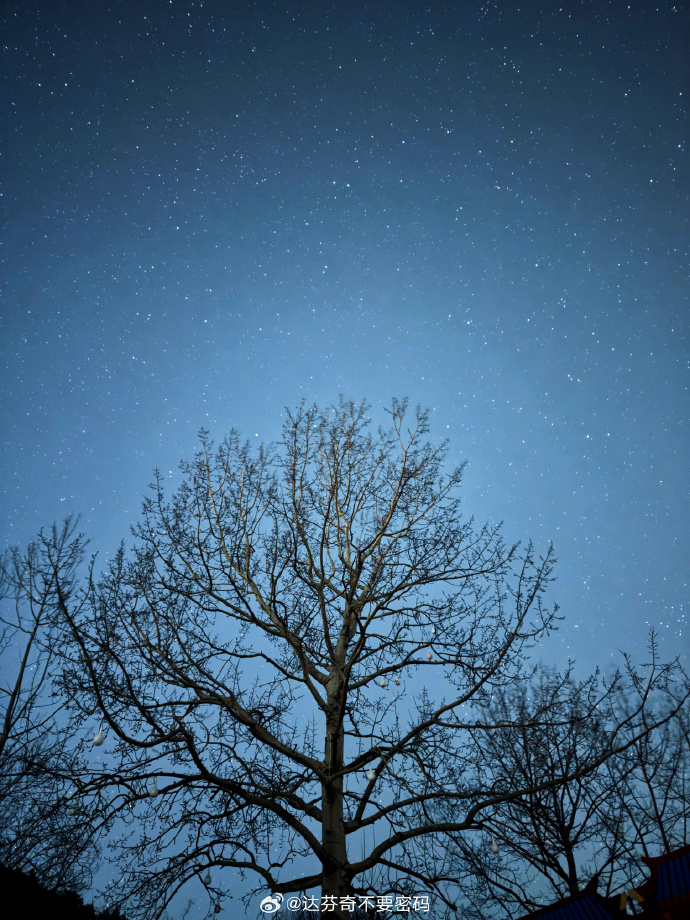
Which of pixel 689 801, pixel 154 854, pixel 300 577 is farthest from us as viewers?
pixel 689 801

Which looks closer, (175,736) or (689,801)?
(175,736)

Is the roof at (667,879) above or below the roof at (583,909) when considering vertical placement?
above

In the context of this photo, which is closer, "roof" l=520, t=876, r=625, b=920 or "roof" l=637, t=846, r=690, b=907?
"roof" l=637, t=846, r=690, b=907

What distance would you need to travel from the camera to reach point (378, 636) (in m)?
7.38

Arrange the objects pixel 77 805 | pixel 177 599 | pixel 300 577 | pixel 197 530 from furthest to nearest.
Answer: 1. pixel 300 577
2. pixel 197 530
3. pixel 177 599
4. pixel 77 805

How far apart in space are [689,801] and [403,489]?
7.92m

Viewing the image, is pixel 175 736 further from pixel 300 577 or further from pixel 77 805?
pixel 300 577

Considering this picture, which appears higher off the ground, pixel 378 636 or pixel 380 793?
pixel 378 636

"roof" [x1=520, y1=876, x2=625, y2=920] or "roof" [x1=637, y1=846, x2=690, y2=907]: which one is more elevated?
"roof" [x1=637, y1=846, x2=690, y2=907]

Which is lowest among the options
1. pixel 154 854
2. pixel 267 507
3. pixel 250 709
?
pixel 154 854

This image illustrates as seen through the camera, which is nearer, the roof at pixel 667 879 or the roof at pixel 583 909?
the roof at pixel 667 879

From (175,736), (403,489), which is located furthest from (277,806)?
(403,489)

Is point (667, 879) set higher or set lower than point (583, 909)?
higher

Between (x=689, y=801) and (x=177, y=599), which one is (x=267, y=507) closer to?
(x=177, y=599)
